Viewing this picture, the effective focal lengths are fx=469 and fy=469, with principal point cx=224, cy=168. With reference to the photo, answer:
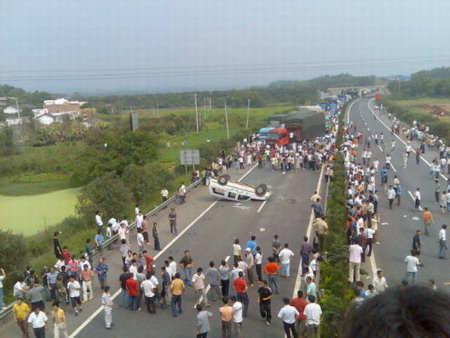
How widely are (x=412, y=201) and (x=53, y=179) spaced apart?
1331 inches

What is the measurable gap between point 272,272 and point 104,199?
1366 cm

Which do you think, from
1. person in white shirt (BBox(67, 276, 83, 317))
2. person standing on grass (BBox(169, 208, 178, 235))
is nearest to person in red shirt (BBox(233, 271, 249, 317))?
person in white shirt (BBox(67, 276, 83, 317))

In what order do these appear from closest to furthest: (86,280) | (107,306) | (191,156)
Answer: (107,306)
(86,280)
(191,156)

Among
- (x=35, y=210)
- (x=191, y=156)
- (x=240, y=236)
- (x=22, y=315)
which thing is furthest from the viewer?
(x=35, y=210)

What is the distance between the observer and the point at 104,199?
2455cm

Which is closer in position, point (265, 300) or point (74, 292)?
point (265, 300)

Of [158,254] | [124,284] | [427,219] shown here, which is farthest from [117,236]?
[427,219]

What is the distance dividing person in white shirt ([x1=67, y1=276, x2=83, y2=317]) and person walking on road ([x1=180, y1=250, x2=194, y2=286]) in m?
3.14

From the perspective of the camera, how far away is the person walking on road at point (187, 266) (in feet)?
47.7

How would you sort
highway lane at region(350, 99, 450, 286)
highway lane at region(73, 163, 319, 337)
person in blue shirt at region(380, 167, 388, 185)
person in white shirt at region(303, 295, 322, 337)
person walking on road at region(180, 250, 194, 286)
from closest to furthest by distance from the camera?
person in white shirt at region(303, 295, 322, 337)
highway lane at region(73, 163, 319, 337)
person walking on road at region(180, 250, 194, 286)
highway lane at region(350, 99, 450, 286)
person in blue shirt at region(380, 167, 388, 185)

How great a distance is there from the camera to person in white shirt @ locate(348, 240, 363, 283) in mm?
14423

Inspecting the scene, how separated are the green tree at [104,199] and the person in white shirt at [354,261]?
1391 centimetres

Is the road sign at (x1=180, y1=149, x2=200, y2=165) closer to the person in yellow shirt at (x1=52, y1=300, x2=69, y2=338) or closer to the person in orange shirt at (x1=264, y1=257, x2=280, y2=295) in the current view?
the person in orange shirt at (x1=264, y1=257, x2=280, y2=295)

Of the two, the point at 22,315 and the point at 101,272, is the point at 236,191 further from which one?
the point at 22,315
